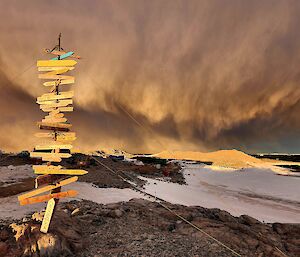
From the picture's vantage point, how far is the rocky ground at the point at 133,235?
10758mm

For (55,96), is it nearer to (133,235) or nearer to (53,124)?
(53,124)

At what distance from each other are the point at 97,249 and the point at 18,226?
376 centimetres

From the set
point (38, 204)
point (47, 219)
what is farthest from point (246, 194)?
point (47, 219)

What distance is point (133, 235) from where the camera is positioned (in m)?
12.8

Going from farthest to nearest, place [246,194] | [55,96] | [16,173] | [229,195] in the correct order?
1. [246,194]
2. [229,195]
3. [16,173]
4. [55,96]

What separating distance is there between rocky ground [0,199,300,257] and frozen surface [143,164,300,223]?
23.5 ft

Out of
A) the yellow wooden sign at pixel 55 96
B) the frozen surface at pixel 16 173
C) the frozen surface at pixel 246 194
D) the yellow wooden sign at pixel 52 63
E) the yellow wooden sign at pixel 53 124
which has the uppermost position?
the yellow wooden sign at pixel 52 63

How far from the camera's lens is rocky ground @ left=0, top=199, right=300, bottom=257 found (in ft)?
35.3

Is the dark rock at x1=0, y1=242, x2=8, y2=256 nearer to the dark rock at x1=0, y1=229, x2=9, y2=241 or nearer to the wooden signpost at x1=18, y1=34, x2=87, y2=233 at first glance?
the dark rock at x1=0, y1=229, x2=9, y2=241

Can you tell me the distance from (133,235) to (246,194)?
28.7 metres

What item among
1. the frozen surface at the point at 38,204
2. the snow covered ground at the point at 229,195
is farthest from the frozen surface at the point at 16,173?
the frozen surface at the point at 38,204

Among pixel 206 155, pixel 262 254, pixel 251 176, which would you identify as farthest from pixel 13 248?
pixel 206 155

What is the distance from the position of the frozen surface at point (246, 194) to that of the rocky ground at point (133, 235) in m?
7.15

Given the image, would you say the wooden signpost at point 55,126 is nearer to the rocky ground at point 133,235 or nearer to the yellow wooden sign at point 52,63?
the yellow wooden sign at point 52,63
